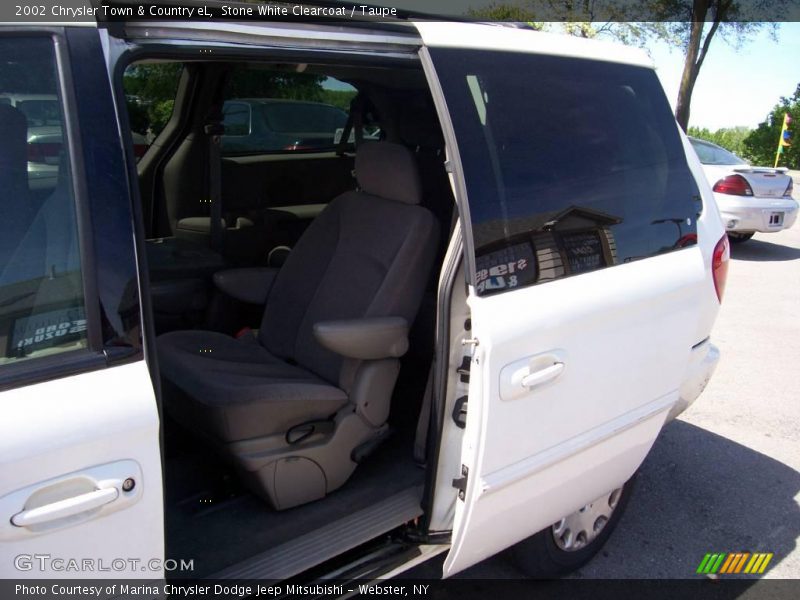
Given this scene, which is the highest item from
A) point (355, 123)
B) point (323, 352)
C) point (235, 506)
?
point (355, 123)

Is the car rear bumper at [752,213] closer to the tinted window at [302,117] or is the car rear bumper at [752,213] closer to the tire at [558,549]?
the tinted window at [302,117]

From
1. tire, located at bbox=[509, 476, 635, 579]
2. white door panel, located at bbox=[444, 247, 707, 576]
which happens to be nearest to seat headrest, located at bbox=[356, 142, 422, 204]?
white door panel, located at bbox=[444, 247, 707, 576]

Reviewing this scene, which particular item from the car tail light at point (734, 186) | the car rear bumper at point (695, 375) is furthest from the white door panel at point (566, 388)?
the car tail light at point (734, 186)

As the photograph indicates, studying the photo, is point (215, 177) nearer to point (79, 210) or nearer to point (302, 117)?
point (302, 117)

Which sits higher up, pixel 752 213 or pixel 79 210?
pixel 79 210

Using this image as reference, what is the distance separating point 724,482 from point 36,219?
3237 millimetres

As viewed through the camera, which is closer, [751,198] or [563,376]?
[563,376]

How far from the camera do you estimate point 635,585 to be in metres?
2.78

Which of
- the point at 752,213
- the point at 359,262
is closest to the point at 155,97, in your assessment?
the point at 359,262

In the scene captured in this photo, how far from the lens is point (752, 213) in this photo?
8.89 metres

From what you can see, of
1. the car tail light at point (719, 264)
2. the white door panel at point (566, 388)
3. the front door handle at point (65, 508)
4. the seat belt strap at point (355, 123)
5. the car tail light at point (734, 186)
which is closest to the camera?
the front door handle at point (65, 508)

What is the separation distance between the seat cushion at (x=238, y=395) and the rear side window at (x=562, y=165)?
830 mm

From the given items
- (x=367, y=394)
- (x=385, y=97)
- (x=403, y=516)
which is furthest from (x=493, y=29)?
(x=385, y=97)

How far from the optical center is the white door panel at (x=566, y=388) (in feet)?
6.32
